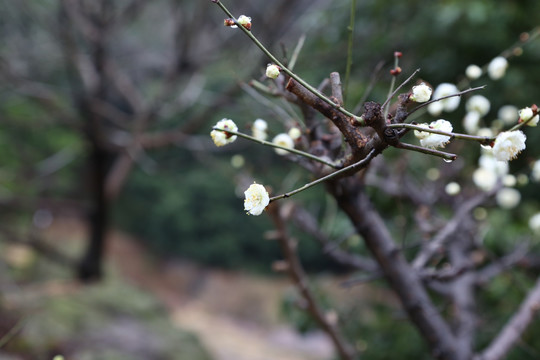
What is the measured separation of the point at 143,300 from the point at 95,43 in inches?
80.4

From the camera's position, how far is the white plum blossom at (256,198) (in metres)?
0.61

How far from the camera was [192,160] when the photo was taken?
7.32 meters

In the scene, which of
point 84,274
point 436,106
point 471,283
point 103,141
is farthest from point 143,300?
point 436,106

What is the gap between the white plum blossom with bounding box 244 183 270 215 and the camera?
1.99ft

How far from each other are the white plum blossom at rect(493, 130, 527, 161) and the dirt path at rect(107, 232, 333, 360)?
4.75 metres

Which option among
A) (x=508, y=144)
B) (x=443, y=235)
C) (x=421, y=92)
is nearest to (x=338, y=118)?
(x=421, y=92)

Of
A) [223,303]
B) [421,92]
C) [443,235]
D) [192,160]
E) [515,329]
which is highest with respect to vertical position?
[192,160]

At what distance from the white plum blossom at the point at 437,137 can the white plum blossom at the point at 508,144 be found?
61mm

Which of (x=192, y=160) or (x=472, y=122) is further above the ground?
(x=192, y=160)

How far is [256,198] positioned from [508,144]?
0.31 m

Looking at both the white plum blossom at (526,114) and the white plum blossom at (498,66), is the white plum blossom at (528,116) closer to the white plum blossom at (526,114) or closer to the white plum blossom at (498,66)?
the white plum blossom at (526,114)

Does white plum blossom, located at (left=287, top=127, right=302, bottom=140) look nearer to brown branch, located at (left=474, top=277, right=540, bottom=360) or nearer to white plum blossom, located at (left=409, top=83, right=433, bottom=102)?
white plum blossom, located at (left=409, top=83, right=433, bottom=102)

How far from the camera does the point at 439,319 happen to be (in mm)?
1274

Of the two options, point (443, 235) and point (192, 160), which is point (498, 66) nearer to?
point (443, 235)
